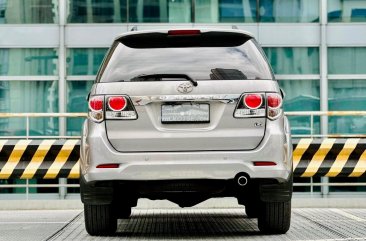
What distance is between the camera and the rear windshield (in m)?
8.45

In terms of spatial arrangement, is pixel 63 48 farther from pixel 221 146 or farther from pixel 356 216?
pixel 221 146

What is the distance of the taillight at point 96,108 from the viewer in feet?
27.6

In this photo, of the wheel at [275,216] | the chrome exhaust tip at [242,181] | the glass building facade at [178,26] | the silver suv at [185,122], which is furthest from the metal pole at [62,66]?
the chrome exhaust tip at [242,181]

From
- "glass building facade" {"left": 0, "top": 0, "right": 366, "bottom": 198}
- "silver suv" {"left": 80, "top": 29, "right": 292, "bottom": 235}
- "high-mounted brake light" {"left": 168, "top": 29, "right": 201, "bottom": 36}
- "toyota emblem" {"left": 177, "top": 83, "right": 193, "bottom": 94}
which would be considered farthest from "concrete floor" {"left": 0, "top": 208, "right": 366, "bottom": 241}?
"glass building facade" {"left": 0, "top": 0, "right": 366, "bottom": 198}

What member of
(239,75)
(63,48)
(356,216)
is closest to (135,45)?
(239,75)

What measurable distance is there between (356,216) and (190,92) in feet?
14.2

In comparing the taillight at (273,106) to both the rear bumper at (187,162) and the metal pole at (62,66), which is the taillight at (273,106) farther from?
the metal pole at (62,66)

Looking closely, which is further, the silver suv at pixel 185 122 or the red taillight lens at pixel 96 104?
the red taillight lens at pixel 96 104

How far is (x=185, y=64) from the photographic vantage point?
27.8 feet

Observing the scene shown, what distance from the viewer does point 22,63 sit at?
22.9 metres

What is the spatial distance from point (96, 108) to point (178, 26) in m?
14.8

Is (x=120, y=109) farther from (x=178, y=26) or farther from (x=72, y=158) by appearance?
(x=178, y=26)

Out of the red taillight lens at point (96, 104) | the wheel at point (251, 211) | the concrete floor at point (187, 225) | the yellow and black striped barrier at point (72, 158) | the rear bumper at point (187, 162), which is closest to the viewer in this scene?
the rear bumper at point (187, 162)

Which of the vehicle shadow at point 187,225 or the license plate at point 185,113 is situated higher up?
the license plate at point 185,113
